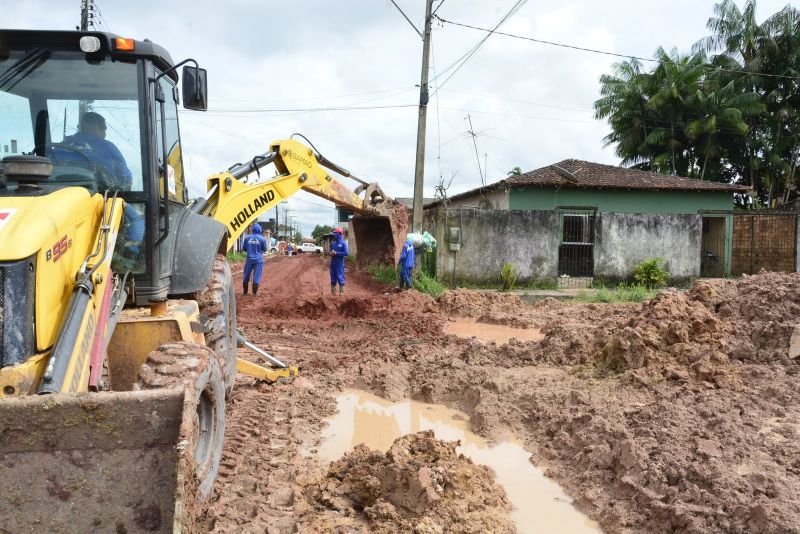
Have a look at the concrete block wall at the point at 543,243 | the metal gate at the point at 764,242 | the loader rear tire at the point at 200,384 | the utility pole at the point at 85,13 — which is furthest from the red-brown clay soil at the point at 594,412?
the utility pole at the point at 85,13

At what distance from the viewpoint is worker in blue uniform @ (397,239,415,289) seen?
46.6 feet

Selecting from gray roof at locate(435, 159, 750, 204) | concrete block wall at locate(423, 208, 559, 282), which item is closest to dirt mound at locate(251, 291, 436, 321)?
concrete block wall at locate(423, 208, 559, 282)

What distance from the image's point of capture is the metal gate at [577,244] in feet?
56.2

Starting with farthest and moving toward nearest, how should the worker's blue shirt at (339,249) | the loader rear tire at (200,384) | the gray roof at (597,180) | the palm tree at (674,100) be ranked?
the palm tree at (674,100) → the gray roof at (597,180) → the worker's blue shirt at (339,249) → the loader rear tire at (200,384)

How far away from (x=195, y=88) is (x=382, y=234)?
461 inches

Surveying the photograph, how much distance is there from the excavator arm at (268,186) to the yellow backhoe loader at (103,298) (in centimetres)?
122

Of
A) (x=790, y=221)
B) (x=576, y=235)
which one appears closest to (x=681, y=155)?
(x=790, y=221)

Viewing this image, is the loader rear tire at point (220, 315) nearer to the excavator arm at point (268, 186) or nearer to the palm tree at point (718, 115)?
the excavator arm at point (268, 186)

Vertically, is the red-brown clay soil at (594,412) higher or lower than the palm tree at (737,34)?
lower

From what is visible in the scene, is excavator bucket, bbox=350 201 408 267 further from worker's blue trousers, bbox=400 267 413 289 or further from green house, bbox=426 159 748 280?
green house, bbox=426 159 748 280

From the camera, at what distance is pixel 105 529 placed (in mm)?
2496

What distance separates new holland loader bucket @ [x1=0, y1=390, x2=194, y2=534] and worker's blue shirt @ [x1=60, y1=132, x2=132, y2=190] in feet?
6.27

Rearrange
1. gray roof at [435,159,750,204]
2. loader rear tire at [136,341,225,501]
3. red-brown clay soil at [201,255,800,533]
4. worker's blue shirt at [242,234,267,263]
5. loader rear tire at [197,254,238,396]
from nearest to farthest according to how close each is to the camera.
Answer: loader rear tire at [136,341,225,501] < red-brown clay soil at [201,255,800,533] < loader rear tire at [197,254,238,396] < worker's blue shirt at [242,234,267,263] < gray roof at [435,159,750,204]

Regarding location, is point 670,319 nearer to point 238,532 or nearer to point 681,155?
point 238,532
